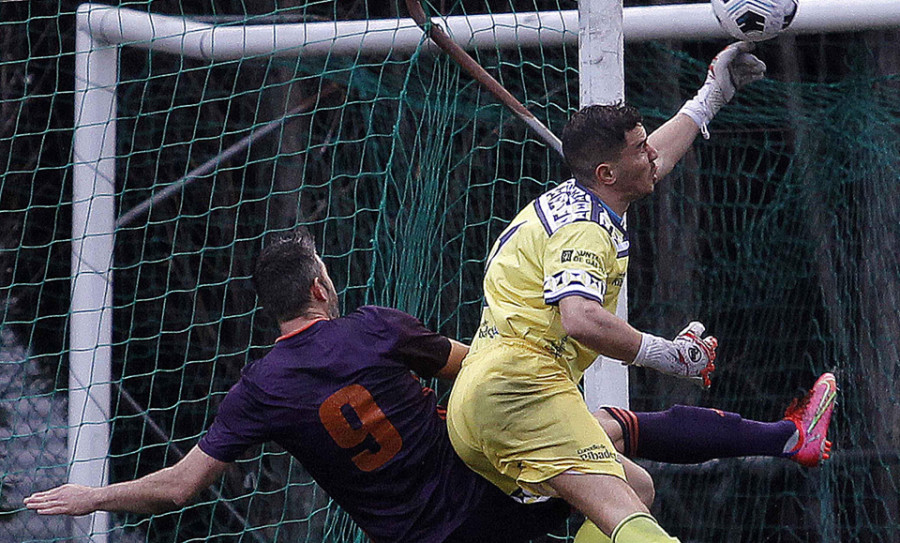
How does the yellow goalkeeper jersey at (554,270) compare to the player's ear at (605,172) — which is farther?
the player's ear at (605,172)

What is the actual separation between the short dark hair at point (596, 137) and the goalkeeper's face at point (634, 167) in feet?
0.06

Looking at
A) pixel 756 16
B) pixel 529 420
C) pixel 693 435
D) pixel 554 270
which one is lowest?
pixel 693 435

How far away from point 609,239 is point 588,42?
1.02 meters

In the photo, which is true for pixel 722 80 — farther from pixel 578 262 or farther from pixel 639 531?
pixel 639 531

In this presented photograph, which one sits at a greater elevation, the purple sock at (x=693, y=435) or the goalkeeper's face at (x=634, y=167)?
the goalkeeper's face at (x=634, y=167)

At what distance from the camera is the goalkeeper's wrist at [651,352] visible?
354cm

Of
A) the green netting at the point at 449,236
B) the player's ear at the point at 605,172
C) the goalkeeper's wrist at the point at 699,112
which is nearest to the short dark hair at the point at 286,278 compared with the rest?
the player's ear at the point at 605,172

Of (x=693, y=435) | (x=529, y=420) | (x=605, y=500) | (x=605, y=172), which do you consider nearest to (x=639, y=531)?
(x=605, y=500)

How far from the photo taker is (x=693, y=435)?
13.4ft

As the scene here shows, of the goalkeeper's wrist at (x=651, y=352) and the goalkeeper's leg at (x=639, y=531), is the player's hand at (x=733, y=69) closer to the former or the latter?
the goalkeeper's wrist at (x=651, y=352)

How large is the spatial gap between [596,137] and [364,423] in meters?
1.02

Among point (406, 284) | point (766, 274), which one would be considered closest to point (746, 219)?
point (766, 274)

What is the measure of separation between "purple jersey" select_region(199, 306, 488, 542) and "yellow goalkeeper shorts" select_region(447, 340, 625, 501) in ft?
0.68

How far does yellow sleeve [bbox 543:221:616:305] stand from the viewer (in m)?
3.45
